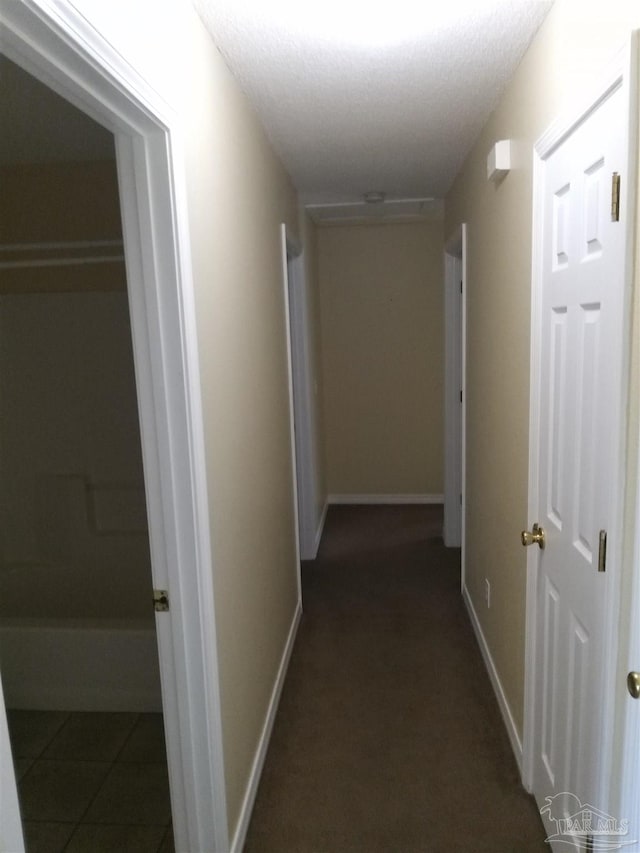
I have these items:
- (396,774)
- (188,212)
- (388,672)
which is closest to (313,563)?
(388,672)

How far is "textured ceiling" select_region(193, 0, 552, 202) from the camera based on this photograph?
1613 mm

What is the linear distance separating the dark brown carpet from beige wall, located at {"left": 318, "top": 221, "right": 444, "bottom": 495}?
162cm

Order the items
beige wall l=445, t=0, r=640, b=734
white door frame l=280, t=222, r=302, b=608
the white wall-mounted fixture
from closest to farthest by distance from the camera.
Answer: beige wall l=445, t=0, r=640, b=734
the white wall-mounted fixture
white door frame l=280, t=222, r=302, b=608

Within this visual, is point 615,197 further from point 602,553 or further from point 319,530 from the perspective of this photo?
point 319,530

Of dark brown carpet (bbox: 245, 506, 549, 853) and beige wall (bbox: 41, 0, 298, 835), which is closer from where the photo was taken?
beige wall (bbox: 41, 0, 298, 835)

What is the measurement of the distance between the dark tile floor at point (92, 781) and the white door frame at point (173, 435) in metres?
0.43

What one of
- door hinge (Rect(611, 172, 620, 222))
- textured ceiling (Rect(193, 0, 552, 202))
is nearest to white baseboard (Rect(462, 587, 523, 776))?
door hinge (Rect(611, 172, 620, 222))

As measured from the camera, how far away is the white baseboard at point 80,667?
2.54 metres

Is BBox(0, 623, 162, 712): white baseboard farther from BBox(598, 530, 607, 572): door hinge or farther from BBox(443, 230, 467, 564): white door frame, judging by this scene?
BBox(443, 230, 467, 564): white door frame

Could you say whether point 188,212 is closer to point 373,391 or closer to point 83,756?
point 83,756

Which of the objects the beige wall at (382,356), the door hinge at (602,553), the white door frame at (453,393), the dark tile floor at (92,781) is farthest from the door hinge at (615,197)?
the beige wall at (382,356)

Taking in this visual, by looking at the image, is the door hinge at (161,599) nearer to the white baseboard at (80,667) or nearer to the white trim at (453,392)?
the white baseboard at (80,667)

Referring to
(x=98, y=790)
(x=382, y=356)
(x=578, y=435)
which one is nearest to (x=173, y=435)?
(x=578, y=435)

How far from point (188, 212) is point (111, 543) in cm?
189
